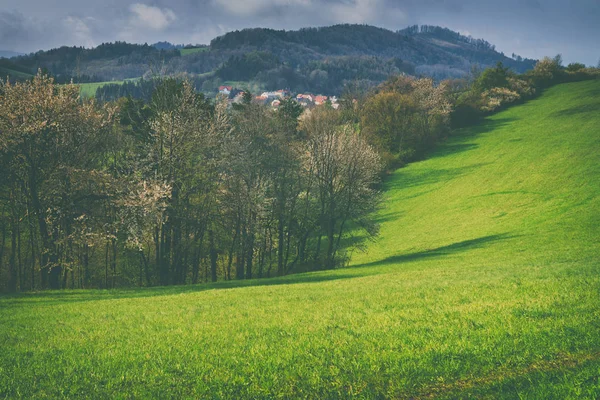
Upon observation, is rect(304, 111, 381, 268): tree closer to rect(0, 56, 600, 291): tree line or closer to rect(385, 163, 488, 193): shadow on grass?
rect(0, 56, 600, 291): tree line

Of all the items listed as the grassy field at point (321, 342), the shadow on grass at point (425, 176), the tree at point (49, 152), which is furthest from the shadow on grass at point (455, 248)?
the shadow on grass at point (425, 176)

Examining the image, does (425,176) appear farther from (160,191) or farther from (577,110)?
(160,191)

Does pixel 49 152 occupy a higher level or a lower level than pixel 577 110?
lower

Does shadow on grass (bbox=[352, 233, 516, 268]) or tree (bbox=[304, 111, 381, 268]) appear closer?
shadow on grass (bbox=[352, 233, 516, 268])

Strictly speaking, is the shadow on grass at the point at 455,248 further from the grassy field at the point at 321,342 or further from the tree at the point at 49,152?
the tree at the point at 49,152

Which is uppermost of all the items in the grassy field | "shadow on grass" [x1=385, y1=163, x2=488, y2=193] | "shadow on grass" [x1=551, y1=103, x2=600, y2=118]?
"shadow on grass" [x1=551, y1=103, x2=600, y2=118]

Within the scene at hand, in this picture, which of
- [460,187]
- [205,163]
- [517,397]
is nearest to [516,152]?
[460,187]

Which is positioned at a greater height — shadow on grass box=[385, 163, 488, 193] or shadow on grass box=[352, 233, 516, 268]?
shadow on grass box=[385, 163, 488, 193]

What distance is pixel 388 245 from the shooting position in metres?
52.6

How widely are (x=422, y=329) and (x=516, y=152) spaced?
236 ft

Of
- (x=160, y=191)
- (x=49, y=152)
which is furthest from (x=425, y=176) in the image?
(x=49, y=152)

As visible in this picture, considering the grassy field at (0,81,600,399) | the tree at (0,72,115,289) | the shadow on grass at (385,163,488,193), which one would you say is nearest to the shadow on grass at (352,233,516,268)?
the grassy field at (0,81,600,399)

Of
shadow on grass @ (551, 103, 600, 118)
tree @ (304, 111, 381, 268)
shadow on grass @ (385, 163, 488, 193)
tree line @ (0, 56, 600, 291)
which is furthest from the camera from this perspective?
shadow on grass @ (551, 103, 600, 118)

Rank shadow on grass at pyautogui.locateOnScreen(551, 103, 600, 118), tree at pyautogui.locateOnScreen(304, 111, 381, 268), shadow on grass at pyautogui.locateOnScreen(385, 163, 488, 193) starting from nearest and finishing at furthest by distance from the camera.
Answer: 1. tree at pyautogui.locateOnScreen(304, 111, 381, 268)
2. shadow on grass at pyautogui.locateOnScreen(385, 163, 488, 193)
3. shadow on grass at pyautogui.locateOnScreen(551, 103, 600, 118)
